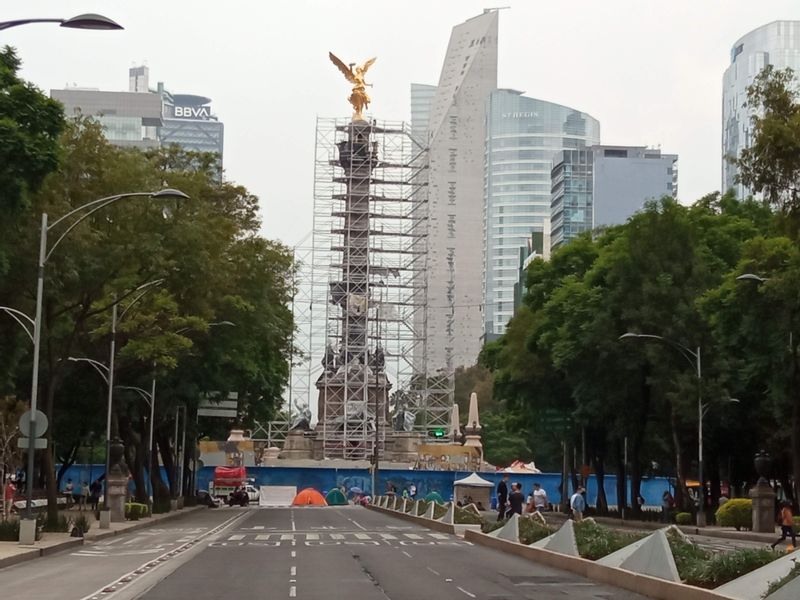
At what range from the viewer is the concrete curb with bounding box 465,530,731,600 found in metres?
19.7

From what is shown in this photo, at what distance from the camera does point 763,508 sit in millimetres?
52156

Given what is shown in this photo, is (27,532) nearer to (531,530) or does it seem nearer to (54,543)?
(54,543)

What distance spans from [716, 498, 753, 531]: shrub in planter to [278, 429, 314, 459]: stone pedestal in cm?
6243

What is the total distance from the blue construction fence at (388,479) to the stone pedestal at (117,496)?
44.0m

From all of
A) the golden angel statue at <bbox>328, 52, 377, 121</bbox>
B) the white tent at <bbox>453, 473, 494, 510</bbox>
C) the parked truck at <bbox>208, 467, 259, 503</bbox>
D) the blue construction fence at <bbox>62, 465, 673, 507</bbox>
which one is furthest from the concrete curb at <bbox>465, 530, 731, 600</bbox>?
the golden angel statue at <bbox>328, 52, 377, 121</bbox>

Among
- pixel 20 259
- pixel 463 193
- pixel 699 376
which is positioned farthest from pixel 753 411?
pixel 463 193

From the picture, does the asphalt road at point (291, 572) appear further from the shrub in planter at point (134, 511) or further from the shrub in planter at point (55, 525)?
the shrub in planter at point (134, 511)

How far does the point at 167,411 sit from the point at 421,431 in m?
57.7

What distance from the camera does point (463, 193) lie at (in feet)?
597

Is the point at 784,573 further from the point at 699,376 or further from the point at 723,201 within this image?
the point at 723,201

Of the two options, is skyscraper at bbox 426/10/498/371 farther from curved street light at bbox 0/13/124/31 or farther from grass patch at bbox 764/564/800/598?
grass patch at bbox 764/564/800/598

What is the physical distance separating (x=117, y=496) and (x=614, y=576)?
35.4 meters

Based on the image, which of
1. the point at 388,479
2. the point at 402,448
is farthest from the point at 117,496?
the point at 402,448

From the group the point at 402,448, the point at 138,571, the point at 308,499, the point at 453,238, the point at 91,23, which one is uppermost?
the point at 453,238
